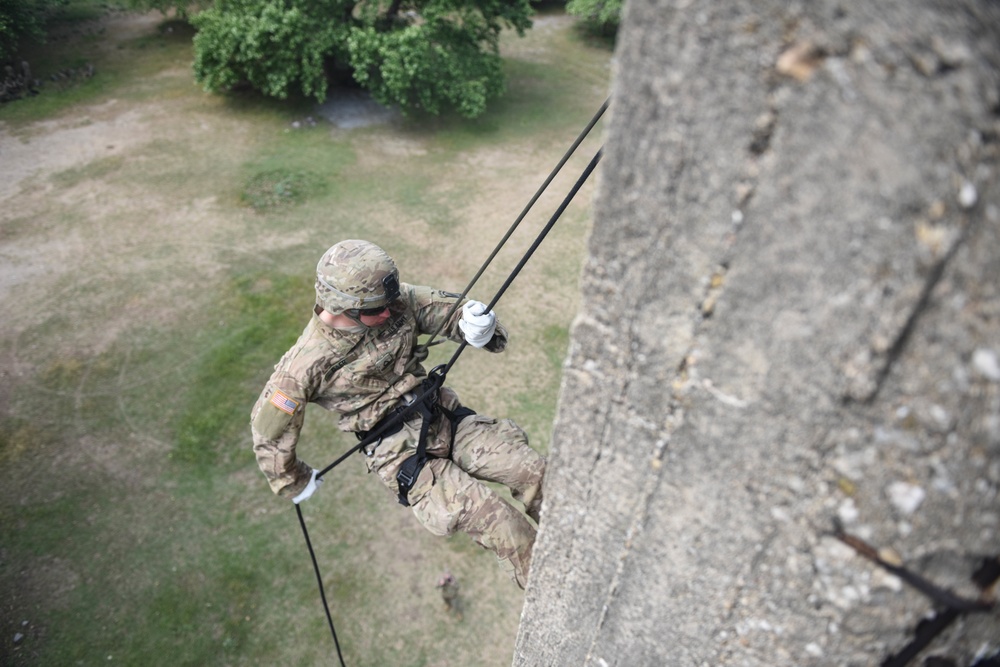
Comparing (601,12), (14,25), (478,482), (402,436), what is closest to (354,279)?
(402,436)

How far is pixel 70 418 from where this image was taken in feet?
20.6

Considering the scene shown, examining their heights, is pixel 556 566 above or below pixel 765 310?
below

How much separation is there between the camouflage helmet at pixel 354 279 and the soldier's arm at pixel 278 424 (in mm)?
464

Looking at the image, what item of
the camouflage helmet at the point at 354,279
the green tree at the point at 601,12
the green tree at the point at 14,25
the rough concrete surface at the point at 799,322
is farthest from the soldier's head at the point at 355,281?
the green tree at the point at 601,12

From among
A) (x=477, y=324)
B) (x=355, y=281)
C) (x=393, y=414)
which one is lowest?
(x=393, y=414)

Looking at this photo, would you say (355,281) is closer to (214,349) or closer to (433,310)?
(433,310)

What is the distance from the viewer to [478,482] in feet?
11.3

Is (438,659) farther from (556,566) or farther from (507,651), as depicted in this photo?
(556,566)

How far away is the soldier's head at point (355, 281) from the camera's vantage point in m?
3.35

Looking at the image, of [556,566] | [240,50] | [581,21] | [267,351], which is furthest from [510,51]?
[556,566]

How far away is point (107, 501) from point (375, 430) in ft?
11.3

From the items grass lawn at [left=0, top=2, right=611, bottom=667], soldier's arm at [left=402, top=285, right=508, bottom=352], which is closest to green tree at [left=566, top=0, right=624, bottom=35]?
grass lawn at [left=0, top=2, right=611, bottom=667]

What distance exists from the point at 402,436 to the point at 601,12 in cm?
1409

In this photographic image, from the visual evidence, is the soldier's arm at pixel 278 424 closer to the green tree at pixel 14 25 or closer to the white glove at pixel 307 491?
the white glove at pixel 307 491
